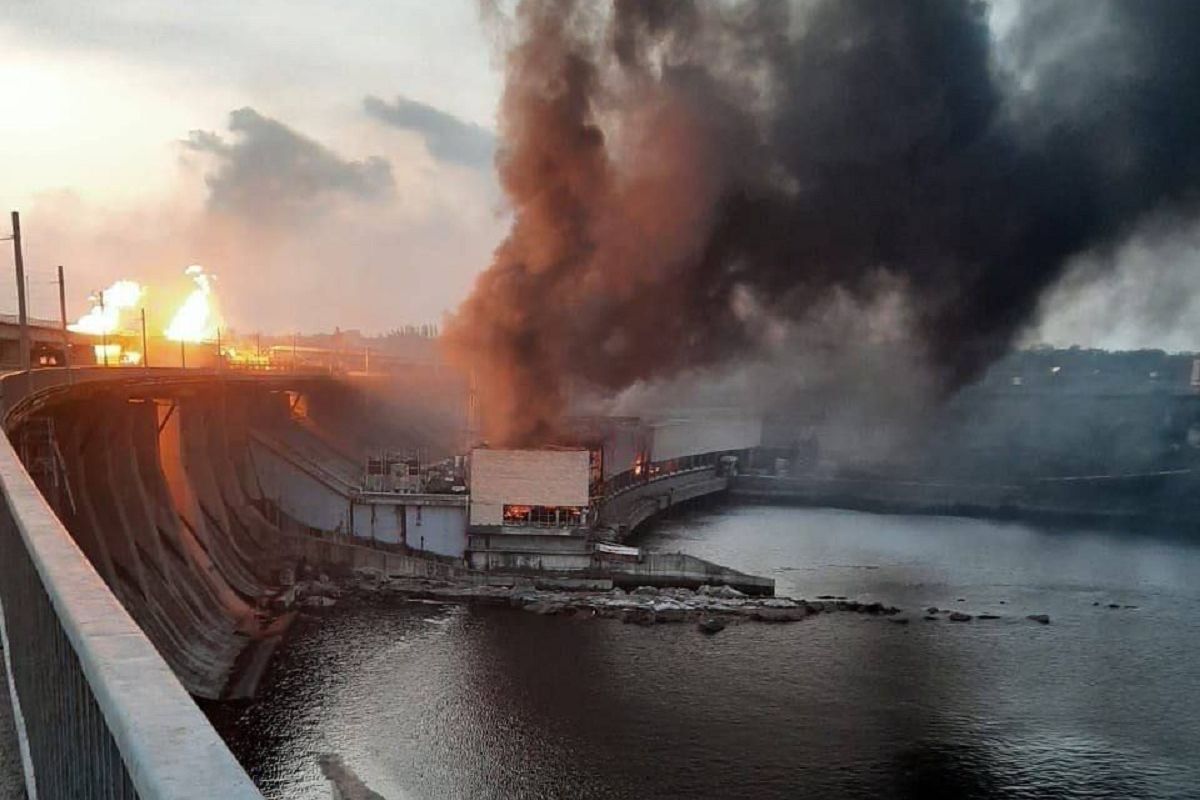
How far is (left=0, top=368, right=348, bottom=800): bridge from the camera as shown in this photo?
150cm

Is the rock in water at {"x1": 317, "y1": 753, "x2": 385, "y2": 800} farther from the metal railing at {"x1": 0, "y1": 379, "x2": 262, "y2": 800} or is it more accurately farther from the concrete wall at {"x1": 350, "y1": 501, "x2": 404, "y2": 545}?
the concrete wall at {"x1": 350, "y1": 501, "x2": 404, "y2": 545}

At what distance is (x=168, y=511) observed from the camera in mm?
20141

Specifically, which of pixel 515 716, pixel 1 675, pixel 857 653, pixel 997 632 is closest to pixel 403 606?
pixel 515 716

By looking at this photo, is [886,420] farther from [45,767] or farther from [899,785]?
[45,767]

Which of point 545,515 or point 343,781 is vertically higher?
point 545,515

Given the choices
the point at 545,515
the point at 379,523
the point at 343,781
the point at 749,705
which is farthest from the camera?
the point at 379,523

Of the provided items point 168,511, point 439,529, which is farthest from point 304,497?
point 168,511

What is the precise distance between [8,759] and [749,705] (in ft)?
53.3

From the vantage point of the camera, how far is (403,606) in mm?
23078

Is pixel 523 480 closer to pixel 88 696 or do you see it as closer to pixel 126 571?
pixel 126 571

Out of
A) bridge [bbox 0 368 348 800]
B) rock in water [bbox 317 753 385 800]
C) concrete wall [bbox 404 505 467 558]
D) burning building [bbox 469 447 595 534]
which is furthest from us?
concrete wall [bbox 404 505 467 558]

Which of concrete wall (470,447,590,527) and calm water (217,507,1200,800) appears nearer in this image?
calm water (217,507,1200,800)

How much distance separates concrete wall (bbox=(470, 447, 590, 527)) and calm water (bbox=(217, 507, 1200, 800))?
14.9 ft

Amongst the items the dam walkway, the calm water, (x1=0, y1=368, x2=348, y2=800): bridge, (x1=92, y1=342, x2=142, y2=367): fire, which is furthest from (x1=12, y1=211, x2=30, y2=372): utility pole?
(x1=92, y1=342, x2=142, y2=367): fire
